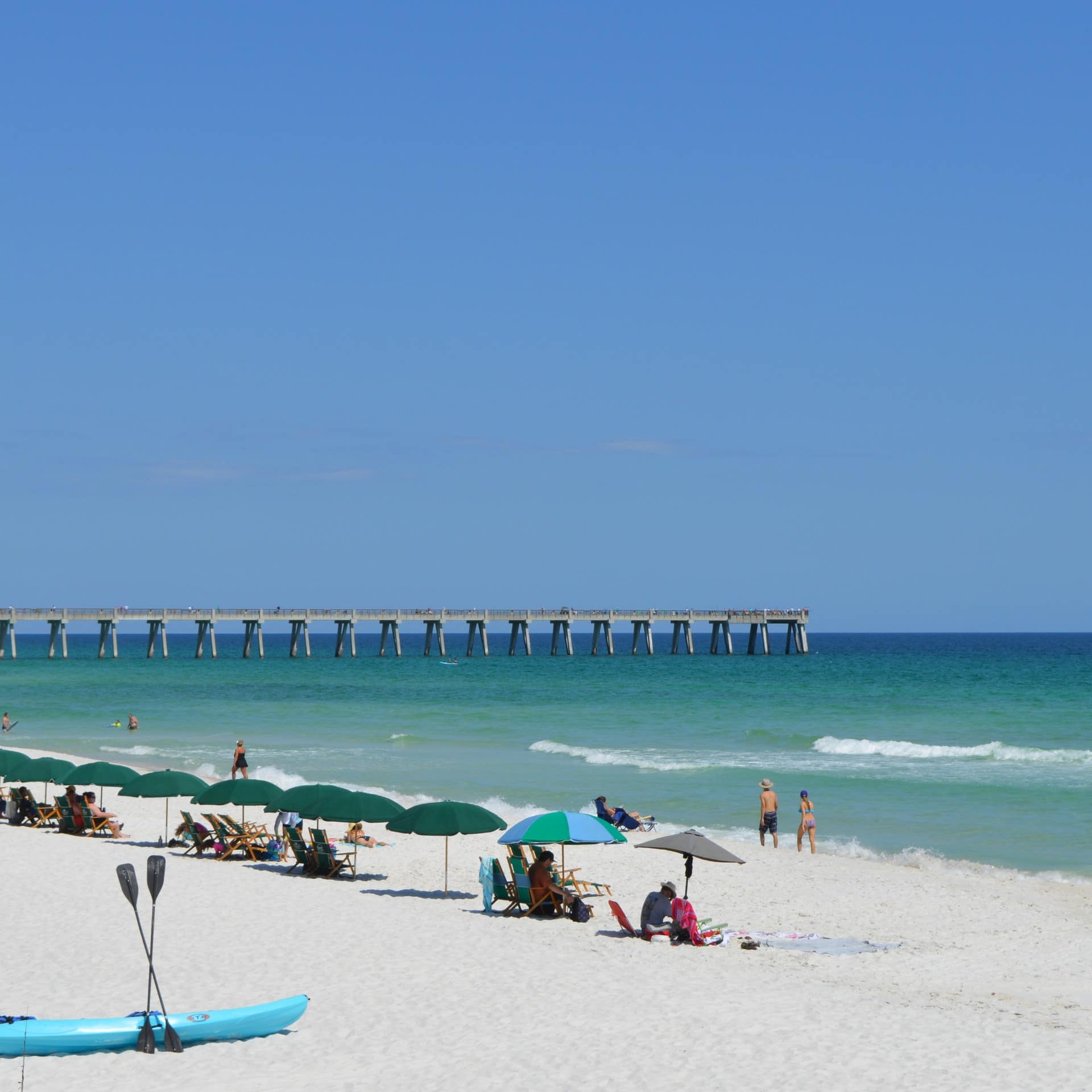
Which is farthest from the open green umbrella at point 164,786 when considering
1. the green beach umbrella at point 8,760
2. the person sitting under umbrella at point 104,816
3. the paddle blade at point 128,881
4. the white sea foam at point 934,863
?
the paddle blade at point 128,881

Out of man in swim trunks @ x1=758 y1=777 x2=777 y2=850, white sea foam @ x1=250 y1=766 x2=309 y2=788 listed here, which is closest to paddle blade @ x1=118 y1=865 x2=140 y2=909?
man in swim trunks @ x1=758 y1=777 x2=777 y2=850

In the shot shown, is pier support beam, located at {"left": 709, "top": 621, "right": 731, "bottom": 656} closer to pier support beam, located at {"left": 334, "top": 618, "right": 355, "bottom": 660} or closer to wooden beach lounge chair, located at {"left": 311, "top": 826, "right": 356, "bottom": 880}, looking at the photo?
pier support beam, located at {"left": 334, "top": 618, "right": 355, "bottom": 660}

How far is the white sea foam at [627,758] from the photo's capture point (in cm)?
3069

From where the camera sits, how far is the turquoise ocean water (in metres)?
23.8

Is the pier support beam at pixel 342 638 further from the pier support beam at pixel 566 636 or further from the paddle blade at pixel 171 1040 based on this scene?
the paddle blade at pixel 171 1040

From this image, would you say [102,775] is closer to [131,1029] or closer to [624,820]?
[624,820]

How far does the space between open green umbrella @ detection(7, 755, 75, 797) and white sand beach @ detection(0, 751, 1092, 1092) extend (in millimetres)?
2114

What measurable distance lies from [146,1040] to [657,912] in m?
5.94

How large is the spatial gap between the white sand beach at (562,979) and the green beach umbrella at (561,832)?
90 cm

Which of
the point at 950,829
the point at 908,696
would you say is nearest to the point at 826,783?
the point at 950,829

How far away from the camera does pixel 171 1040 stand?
940cm

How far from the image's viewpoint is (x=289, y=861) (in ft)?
61.7

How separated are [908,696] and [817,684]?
8977 mm

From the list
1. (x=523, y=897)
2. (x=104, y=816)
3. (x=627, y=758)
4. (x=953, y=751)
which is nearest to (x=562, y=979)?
(x=523, y=897)
